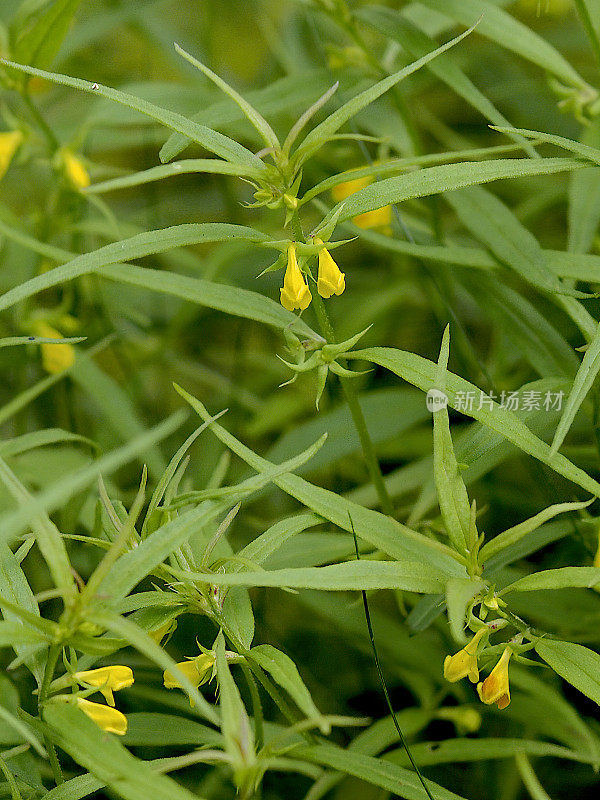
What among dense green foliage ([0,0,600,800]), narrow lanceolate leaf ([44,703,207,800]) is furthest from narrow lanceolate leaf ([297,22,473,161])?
narrow lanceolate leaf ([44,703,207,800])

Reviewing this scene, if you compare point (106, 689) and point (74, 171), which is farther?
point (74, 171)

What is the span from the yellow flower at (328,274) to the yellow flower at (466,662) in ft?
0.71

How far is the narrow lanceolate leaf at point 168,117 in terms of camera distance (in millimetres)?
420

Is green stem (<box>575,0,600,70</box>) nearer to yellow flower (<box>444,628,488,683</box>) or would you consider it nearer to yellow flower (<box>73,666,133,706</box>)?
yellow flower (<box>444,628,488,683</box>)

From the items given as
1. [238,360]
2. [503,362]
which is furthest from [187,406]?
[503,362]

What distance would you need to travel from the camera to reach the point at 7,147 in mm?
716

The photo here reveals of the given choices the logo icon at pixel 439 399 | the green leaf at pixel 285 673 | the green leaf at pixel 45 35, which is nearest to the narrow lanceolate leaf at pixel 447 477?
the logo icon at pixel 439 399

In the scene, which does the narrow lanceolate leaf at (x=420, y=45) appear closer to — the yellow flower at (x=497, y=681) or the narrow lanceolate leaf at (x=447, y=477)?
the narrow lanceolate leaf at (x=447, y=477)

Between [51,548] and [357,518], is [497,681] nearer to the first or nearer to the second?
[357,518]

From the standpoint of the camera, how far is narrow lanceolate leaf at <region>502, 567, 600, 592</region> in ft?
1.42

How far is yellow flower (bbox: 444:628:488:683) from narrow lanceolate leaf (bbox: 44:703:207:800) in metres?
0.16

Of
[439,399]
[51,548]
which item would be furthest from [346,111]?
[51,548]

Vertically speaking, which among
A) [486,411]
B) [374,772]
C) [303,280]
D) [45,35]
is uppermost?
[45,35]

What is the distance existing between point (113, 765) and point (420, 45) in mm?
615
